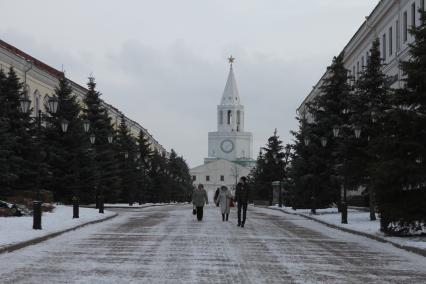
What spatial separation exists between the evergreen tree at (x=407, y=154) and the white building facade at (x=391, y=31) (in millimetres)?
18209

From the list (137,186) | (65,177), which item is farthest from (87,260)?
(137,186)

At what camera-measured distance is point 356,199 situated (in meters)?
46.8

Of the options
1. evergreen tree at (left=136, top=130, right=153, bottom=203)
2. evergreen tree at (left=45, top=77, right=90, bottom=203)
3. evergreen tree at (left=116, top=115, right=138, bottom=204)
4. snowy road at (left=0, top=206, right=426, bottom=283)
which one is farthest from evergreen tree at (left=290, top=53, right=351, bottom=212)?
evergreen tree at (left=136, top=130, right=153, bottom=203)

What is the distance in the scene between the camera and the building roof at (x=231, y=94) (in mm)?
194900

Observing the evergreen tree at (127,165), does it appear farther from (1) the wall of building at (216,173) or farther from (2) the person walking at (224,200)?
(1) the wall of building at (216,173)

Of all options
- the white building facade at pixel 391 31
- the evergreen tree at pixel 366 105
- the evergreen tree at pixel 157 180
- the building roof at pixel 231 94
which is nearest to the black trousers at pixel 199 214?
the evergreen tree at pixel 366 105

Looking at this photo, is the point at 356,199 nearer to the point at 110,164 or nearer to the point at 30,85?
the point at 110,164

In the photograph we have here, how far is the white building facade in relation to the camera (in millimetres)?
39328

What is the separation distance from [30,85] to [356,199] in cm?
2719

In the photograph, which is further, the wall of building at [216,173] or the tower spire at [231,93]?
the tower spire at [231,93]

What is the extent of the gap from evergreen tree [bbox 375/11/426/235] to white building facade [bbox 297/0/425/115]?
1821cm

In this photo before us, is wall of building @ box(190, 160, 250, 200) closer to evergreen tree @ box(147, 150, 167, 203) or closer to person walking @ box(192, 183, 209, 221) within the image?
evergreen tree @ box(147, 150, 167, 203)

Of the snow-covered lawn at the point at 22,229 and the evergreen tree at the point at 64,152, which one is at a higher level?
the evergreen tree at the point at 64,152

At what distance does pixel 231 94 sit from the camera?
196 metres
